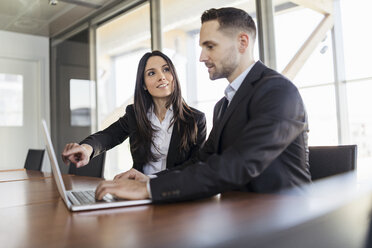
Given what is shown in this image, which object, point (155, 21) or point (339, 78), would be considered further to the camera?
point (155, 21)

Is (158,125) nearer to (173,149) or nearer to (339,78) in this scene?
(173,149)

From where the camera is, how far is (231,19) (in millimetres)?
1519

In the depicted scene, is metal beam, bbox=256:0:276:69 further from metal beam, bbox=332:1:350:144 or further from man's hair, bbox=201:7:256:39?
man's hair, bbox=201:7:256:39

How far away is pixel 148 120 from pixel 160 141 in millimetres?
163

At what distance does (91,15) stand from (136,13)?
1.02 m

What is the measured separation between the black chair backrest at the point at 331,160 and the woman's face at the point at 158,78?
1.11m

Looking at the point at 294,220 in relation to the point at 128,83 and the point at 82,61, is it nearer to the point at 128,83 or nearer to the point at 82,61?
the point at 128,83

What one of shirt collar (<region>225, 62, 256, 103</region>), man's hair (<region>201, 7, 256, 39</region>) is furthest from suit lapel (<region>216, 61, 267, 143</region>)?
man's hair (<region>201, 7, 256, 39</region>)

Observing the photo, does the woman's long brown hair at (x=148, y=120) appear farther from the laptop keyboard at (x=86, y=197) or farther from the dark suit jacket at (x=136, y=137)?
the laptop keyboard at (x=86, y=197)

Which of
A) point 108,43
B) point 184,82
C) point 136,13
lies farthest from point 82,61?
point 184,82

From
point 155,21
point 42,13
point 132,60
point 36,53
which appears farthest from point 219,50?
point 36,53

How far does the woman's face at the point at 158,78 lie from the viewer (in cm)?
228

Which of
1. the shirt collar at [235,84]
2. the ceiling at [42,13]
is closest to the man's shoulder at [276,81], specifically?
the shirt collar at [235,84]

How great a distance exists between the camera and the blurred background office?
2881mm
